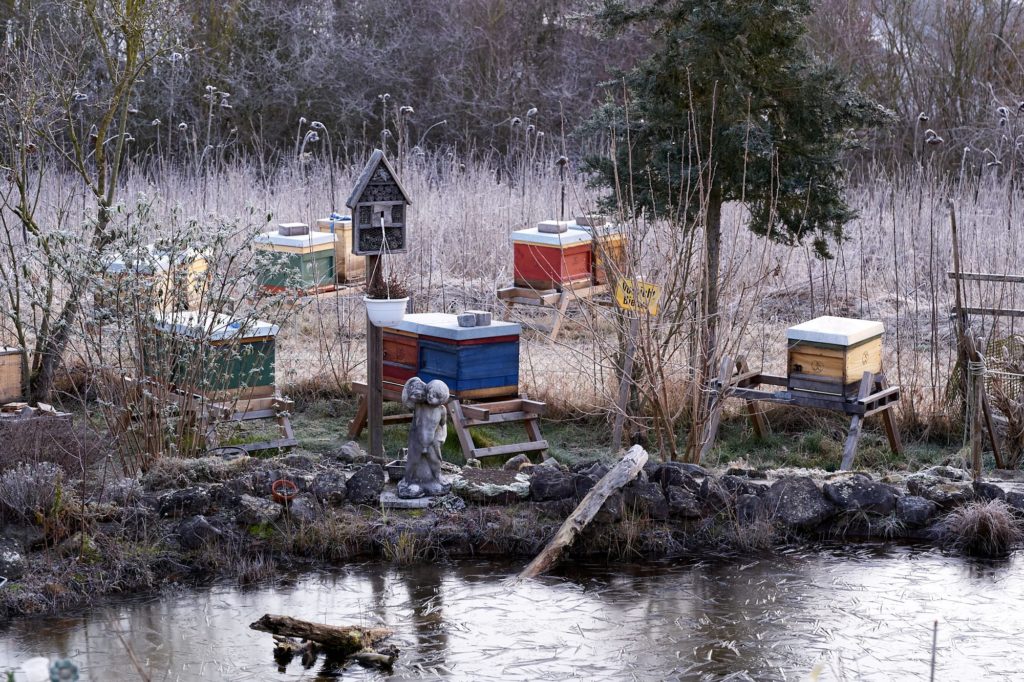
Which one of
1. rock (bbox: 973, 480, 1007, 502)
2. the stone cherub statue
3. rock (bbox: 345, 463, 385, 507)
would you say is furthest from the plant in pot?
rock (bbox: 973, 480, 1007, 502)

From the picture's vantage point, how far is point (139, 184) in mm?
15344

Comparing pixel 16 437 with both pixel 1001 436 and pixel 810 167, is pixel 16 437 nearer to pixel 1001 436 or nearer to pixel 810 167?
pixel 810 167

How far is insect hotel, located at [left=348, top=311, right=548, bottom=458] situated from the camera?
306 inches

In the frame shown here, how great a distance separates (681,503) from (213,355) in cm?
296

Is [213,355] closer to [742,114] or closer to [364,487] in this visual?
[364,487]

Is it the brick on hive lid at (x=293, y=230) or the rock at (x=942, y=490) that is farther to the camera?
the brick on hive lid at (x=293, y=230)

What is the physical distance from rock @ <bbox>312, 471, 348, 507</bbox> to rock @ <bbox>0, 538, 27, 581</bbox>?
5.23 ft

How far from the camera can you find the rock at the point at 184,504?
6656 millimetres

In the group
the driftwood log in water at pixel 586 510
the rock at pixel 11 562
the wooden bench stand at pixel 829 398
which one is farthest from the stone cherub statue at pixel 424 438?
the rock at pixel 11 562

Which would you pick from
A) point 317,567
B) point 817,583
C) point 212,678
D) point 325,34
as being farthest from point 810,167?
point 325,34

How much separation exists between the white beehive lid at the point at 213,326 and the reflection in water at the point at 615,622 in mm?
1734

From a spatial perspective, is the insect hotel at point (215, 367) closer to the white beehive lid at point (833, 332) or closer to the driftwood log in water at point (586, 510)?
the driftwood log in water at point (586, 510)

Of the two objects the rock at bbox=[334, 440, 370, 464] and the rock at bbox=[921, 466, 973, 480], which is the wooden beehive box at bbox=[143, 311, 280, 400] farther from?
the rock at bbox=[921, 466, 973, 480]

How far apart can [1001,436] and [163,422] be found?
218 inches
